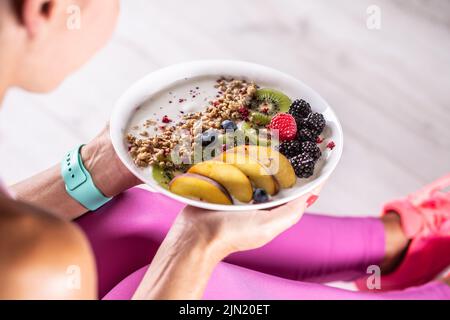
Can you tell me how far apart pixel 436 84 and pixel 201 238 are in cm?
116

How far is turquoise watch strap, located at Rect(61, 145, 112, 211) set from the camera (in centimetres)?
95

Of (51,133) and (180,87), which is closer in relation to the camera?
(180,87)

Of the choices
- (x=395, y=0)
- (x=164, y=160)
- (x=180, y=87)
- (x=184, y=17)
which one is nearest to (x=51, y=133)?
(x=184, y=17)

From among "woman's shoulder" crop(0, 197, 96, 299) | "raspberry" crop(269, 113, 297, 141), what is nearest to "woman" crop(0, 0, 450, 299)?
"woman's shoulder" crop(0, 197, 96, 299)

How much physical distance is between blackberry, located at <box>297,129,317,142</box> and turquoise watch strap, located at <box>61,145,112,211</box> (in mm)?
318

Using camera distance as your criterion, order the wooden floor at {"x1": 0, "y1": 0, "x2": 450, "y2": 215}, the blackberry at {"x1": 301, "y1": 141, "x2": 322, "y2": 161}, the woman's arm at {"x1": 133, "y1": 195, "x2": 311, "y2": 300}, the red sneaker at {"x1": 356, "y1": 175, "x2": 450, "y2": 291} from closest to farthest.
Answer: the woman's arm at {"x1": 133, "y1": 195, "x2": 311, "y2": 300}
the blackberry at {"x1": 301, "y1": 141, "x2": 322, "y2": 161}
the red sneaker at {"x1": 356, "y1": 175, "x2": 450, "y2": 291}
the wooden floor at {"x1": 0, "y1": 0, "x2": 450, "y2": 215}

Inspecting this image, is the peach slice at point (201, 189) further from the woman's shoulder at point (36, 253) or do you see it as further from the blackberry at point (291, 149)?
the woman's shoulder at point (36, 253)

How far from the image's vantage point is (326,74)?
5.75ft

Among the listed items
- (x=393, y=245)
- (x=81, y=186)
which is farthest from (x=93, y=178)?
(x=393, y=245)

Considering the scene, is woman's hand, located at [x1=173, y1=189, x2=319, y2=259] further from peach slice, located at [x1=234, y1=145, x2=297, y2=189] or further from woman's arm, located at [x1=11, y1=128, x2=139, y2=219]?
woman's arm, located at [x1=11, y1=128, x2=139, y2=219]

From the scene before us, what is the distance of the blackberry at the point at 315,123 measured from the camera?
0.92 m
